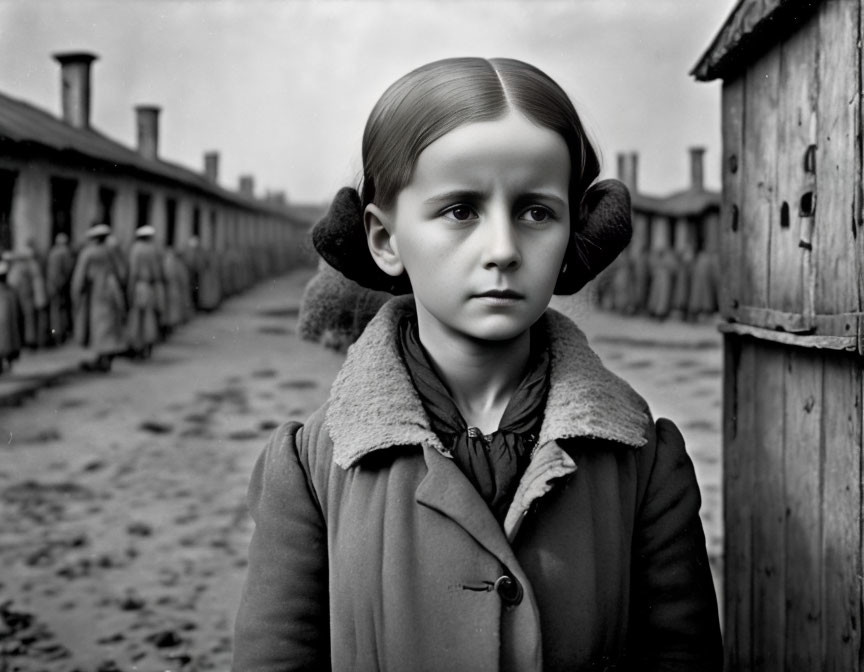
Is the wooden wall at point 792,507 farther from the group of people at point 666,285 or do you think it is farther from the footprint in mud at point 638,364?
the group of people at point 666,285

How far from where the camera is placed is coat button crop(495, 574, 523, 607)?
136 centimetres

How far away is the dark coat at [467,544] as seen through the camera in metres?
1.37

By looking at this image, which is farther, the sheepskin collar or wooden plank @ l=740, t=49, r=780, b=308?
wooden plank @ l=740, t=49, r=780, b=308

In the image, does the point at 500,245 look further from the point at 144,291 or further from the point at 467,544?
the point at 144,291

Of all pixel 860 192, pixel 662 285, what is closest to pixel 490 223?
pixel 860 192

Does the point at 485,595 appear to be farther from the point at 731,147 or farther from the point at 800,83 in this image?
the point at 731,147

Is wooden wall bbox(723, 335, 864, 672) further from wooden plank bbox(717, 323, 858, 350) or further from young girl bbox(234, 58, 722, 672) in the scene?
young girl bbox(234, 58, 722, 672)

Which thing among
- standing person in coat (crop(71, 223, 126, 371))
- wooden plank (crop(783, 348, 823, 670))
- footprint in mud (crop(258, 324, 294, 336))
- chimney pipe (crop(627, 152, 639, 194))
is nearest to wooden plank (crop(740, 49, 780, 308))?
wooden plank (crop(783, 348, 823, 670))

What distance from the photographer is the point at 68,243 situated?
7.91 m

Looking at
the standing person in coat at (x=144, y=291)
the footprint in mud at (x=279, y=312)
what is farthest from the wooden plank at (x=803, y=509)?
the footprint in mud at (x=279, y=312)

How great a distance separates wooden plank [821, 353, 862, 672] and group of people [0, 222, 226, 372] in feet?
19.3

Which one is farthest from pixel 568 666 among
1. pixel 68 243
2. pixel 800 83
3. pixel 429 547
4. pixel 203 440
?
pixel 68 243

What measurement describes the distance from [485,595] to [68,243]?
24.6ft

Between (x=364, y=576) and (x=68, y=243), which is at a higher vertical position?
(x=68, y=243)
